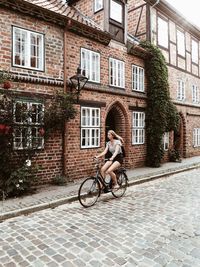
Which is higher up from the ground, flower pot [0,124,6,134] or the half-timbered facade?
the half-timbered facade

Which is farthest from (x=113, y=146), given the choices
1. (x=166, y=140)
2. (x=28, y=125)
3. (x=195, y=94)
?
(x=195, y=94)

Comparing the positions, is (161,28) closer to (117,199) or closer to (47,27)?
(47,27)

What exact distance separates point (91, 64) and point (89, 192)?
6139 mm

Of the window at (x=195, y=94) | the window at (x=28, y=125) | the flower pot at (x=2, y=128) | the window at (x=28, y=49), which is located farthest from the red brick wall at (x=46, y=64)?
the window at (x=195, y=94)

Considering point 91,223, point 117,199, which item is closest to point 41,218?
point 91,223

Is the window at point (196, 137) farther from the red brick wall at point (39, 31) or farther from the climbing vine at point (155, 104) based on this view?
the red brick wall at point (39, 31)

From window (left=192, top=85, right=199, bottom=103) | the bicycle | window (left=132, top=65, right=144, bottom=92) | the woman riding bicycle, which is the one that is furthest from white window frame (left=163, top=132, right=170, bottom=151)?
the bicycle

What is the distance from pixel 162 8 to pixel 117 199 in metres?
13.4

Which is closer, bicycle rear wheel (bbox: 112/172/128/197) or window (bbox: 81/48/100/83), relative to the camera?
bicycle rear wheel (bbox: 112/172/128/197)

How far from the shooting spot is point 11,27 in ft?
26.8

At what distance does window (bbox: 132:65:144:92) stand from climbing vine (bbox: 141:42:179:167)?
43 cm

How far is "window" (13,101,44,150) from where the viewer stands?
25.2 ft

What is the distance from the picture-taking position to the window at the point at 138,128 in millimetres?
13227

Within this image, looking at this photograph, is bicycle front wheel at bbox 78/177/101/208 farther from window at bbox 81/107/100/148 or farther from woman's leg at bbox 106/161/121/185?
window at bbox 81/107/100/148
